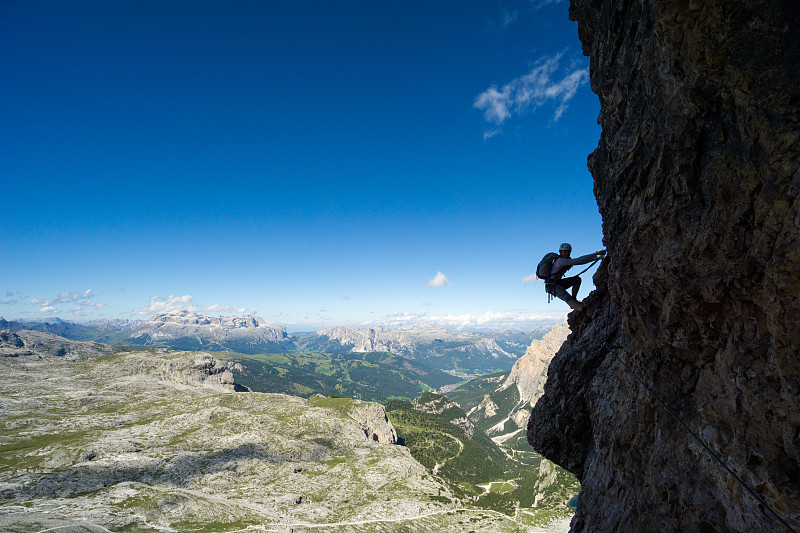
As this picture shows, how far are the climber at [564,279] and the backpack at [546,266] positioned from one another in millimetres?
94

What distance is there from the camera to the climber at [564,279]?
14.6 meters

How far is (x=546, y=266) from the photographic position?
608 inches

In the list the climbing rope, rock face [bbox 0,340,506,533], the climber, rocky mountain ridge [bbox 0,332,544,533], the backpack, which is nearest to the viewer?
the climbing rope

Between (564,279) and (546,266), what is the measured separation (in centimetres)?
138

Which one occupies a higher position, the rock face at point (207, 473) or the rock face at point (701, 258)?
the rock face at point (701, 258)

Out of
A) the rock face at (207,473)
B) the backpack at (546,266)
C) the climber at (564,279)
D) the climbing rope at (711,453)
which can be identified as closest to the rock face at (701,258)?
the climbing rope at (711,453)

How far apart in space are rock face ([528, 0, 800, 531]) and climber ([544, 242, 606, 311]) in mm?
2316

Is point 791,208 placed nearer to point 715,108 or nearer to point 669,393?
point 715,108

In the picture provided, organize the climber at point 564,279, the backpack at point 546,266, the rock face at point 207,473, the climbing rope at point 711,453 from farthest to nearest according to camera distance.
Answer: the rock face at point 207,473 → the backpack at point 546,266 → the climber at point 564,279 → the climbing rope at point 711,453

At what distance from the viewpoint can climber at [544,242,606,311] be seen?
1456cm

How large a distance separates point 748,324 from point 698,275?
1.37 metres

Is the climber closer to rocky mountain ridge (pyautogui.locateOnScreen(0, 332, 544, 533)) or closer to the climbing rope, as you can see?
the climbing rope

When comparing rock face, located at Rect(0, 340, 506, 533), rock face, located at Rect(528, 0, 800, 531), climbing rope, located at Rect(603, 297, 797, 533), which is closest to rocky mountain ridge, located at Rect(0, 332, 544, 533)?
rock face, located at Rect(0, 340, 506, 533)

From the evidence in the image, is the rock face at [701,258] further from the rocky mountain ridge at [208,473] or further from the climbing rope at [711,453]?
the rocky mountain ridge at [208,473]
